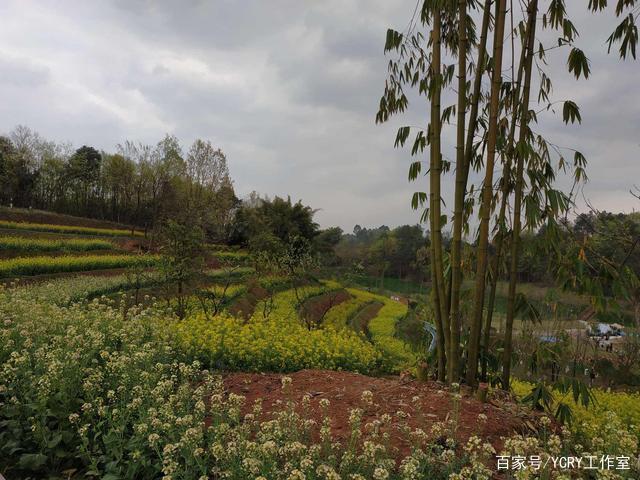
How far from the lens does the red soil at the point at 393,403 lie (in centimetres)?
292

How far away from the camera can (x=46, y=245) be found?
17.1 m

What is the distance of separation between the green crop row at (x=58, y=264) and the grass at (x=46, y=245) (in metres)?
1.36

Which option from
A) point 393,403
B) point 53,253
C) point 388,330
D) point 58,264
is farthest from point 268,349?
point 53,253

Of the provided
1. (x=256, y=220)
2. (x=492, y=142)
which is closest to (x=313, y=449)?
(x=492, y=142)

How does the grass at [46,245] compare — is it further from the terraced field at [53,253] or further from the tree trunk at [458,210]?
the tree trunk at [458,210]

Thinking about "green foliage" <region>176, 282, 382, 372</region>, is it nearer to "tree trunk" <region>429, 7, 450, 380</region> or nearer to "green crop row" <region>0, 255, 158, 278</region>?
"tree trunk" <region>429, 7, 450, 380</region>

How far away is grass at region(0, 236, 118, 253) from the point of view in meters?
16.0

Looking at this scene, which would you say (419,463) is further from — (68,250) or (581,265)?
(68,250)

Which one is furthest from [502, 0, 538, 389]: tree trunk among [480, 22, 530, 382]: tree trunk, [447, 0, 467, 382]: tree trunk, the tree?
the tree

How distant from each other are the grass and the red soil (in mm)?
14936

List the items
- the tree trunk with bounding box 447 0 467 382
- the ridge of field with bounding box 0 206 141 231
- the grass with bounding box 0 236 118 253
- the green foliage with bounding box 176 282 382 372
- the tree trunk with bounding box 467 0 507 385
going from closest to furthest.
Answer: the tree trunk with bounding box 467 0 507 385
the tree trunk with bounding box 447 0 467 382
the green foliage with bounding box 176 282 382 372
the grass with bounding box 0 236 118 253
the ridge of field with bounding box 0 206 141 231

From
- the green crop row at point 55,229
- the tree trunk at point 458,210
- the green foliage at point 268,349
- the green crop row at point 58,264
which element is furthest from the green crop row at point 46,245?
the tree trunk at point 458,210

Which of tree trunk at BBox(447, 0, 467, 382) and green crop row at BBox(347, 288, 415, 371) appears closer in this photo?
tree trunk at BBox(447, 0, 467, 382)

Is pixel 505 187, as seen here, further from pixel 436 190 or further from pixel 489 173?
pixel 436 190
